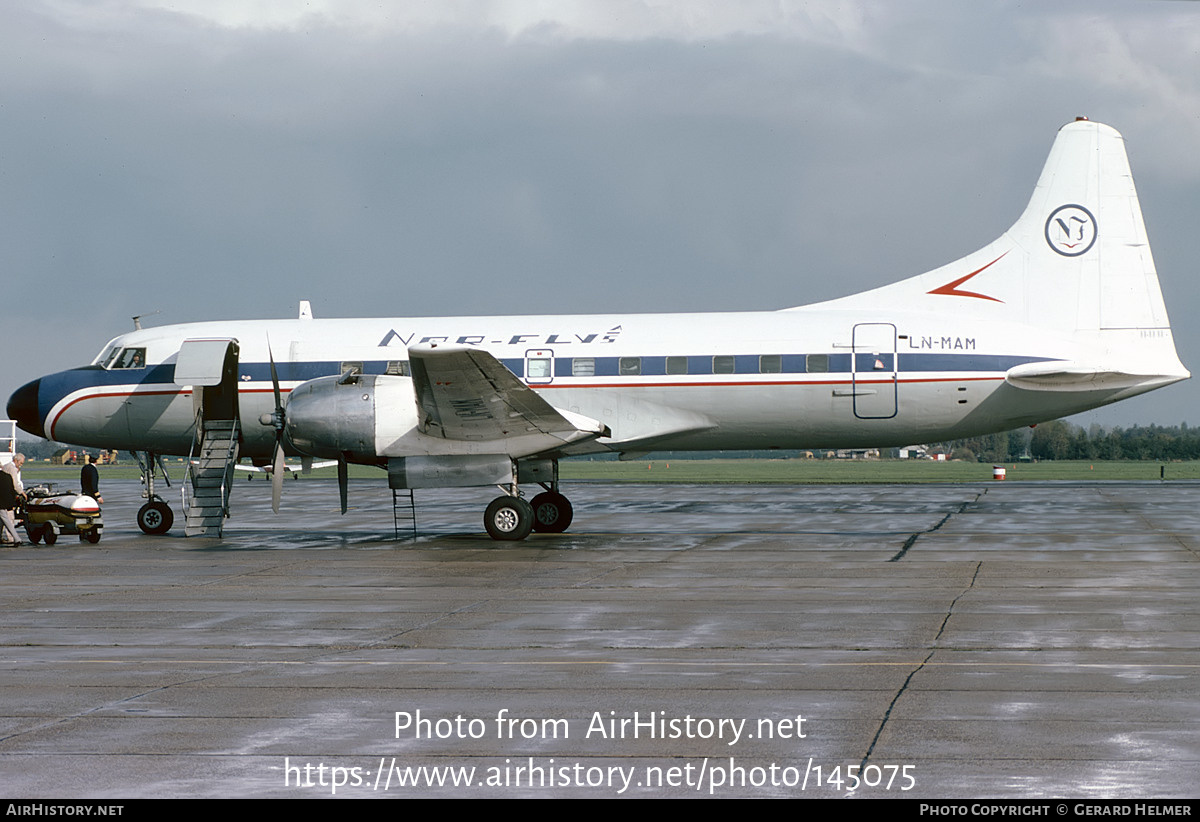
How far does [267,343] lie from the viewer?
85.8 feet

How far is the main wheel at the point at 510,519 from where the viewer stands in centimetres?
2242

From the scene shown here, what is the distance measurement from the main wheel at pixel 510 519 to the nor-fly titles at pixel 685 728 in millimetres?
14258

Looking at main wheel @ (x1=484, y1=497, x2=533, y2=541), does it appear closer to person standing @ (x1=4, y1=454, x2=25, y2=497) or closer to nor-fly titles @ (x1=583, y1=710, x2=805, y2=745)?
person standing @ (x1=4, y1=454, x2=25, y2=497)

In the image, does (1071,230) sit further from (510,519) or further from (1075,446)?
(1075,446)

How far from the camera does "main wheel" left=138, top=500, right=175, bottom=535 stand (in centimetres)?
2611

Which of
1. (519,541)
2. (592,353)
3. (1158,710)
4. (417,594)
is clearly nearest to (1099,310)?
(592,353)

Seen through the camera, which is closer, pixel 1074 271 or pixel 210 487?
pixel 210 487

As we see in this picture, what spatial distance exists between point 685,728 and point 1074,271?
20.6 metres

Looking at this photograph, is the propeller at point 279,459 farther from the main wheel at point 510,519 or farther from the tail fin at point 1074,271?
the tail fin at point 1074,271

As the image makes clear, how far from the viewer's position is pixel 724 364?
24500mm

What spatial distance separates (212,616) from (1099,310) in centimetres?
1930

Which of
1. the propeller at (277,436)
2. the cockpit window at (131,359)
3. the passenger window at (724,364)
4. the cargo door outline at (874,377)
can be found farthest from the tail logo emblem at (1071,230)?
the cockpit window at (131,359)

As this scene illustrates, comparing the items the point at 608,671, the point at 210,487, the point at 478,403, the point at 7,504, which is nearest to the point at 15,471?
the point at 7,504
